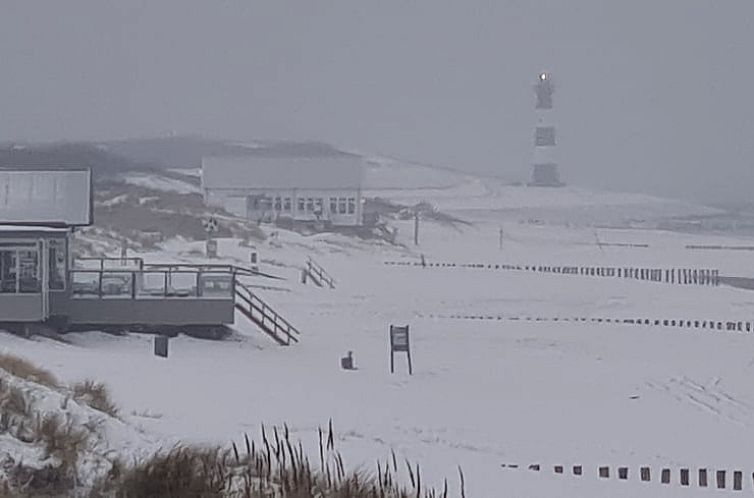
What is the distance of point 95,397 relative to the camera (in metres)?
15.6

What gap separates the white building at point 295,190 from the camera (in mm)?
98750

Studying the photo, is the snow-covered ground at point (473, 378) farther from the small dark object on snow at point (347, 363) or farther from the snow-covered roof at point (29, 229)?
the snow-covered roof at point (29, 229)

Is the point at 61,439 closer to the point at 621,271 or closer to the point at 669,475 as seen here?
the point at 669,475

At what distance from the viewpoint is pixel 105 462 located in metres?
10.9

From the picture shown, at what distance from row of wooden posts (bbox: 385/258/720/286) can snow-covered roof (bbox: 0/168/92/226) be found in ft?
116

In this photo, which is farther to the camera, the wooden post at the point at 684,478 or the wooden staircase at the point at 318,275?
the wooden staircase at the point at 318,275

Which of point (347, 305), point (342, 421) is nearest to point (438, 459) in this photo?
point (342, 421)

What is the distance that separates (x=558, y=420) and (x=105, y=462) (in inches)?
573

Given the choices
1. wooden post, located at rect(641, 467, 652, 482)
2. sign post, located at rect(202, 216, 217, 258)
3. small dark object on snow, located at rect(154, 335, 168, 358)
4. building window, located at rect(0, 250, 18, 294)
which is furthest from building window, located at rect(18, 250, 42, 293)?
sign post, located at rect(202, 216, 217, 258)

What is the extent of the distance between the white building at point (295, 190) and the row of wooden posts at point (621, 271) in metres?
23.7

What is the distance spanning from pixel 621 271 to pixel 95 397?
2294 inches

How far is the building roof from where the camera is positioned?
100062 millimetres

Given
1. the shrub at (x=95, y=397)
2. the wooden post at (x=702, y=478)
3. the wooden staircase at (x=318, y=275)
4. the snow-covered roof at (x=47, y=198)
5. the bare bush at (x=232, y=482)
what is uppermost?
the snow-covered roof at (x=47, y=198)

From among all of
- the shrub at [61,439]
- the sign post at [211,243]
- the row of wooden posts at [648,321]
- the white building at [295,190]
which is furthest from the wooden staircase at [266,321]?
the white building at [295,190]
